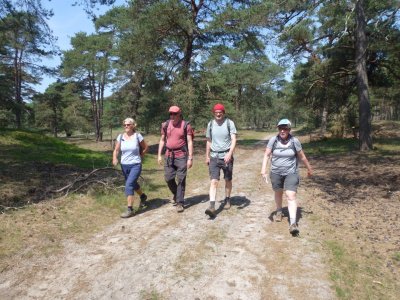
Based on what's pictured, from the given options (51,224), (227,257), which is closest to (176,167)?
(51,224)

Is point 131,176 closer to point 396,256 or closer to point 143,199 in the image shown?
point 143,199

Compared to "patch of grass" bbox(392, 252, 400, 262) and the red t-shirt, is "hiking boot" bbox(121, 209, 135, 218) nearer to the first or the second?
the red t-shirt

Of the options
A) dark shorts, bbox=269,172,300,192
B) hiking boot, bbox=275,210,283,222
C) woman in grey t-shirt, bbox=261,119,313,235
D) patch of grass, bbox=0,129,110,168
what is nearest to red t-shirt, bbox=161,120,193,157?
woman in grey t-shirt, bbox=261,119,313,235

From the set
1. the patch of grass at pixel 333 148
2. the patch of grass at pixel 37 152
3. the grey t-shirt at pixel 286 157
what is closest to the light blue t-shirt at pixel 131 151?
the grey t-shirt at pixel 286 157

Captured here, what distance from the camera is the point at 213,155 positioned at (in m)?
6.95

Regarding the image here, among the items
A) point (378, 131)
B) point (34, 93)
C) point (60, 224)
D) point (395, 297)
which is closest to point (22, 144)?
point (60, 224)

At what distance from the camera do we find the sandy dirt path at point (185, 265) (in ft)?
13.8

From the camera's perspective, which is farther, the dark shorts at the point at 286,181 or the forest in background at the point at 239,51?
the forest in background at the point at 239,51

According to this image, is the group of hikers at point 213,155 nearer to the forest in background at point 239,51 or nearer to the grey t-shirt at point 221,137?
the grey t-shirt at point 221,137

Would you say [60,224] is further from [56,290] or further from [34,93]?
[34,93]

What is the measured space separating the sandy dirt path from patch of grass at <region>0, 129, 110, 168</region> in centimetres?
647

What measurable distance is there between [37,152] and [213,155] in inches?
383

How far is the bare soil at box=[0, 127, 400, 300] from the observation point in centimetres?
424

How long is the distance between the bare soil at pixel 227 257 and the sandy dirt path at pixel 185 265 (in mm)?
13
